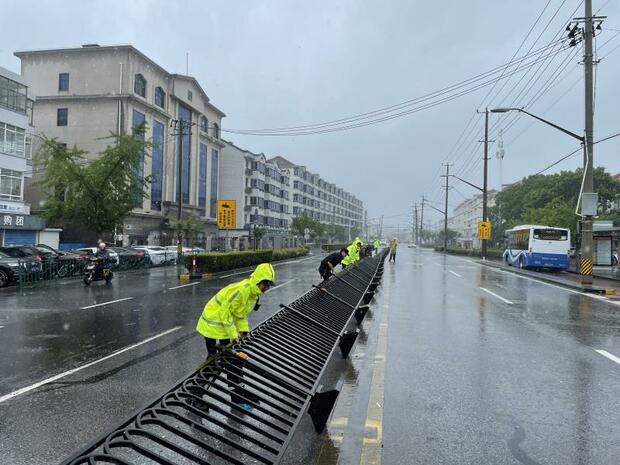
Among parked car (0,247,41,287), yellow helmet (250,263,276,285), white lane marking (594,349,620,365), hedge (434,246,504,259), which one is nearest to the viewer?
yellow helmet (250,263,276,285)

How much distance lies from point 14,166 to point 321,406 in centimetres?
3411

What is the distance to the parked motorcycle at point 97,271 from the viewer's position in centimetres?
1750

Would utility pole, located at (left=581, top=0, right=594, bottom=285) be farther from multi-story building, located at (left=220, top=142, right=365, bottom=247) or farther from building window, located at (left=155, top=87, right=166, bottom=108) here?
multi-story building, located at (left=220, top=142, right=365, bottom=247)

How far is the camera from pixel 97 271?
17875mm

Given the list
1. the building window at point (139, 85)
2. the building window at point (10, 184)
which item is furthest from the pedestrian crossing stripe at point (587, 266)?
the building window at point (139, 85)

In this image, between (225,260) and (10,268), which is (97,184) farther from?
(10,268)

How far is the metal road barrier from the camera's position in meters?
2.76

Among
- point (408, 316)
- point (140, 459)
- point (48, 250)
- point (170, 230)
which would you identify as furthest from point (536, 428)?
point (170, 230)

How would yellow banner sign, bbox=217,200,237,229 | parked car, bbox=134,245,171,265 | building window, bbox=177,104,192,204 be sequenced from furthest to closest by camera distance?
building window, bbox=177,104,192,204 < parked car, bbox=134,245,171,265 < yellow banner sign, bbox=217,200,237,229

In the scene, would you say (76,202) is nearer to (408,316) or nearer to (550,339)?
(408,316)

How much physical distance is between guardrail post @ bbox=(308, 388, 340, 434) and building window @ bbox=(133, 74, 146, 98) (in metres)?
45.2

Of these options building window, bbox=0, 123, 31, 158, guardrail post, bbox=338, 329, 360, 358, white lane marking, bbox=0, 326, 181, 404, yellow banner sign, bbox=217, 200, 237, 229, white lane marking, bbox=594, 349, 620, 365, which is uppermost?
building window, bbox=0, 123, 31, 158

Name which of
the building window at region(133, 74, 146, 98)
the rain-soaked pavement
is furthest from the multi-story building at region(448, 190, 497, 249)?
the rain-soaked pavement

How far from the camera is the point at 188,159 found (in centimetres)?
5472
